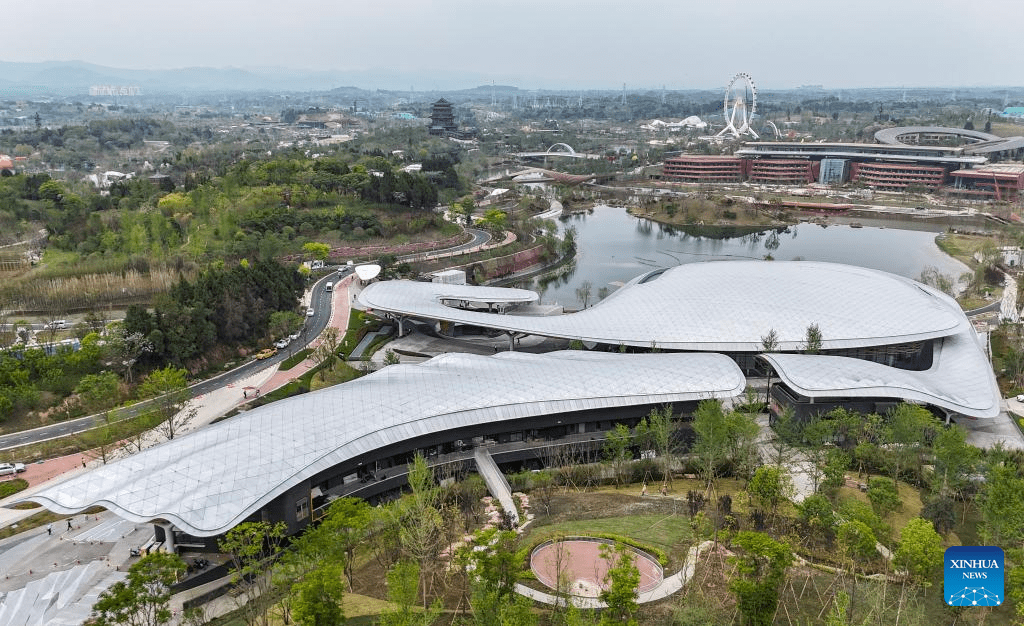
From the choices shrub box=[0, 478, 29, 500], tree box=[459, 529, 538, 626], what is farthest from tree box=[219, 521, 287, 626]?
shrub box=[0, 478, 29, 500]

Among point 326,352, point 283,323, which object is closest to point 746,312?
point 326,352

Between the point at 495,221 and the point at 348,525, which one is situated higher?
the point at 495,221

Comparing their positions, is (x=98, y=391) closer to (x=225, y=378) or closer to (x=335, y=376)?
→ (x=225, y=378)

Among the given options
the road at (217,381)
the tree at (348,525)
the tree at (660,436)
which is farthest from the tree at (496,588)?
the road at (217,381)

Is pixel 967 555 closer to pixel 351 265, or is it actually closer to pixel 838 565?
pixel 838 565

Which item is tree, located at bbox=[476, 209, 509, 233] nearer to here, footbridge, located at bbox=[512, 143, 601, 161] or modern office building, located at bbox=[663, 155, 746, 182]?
modern office building, located at bbox=[663, 155, 746, 182]

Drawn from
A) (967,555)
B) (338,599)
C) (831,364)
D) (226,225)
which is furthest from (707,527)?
(226,225)
